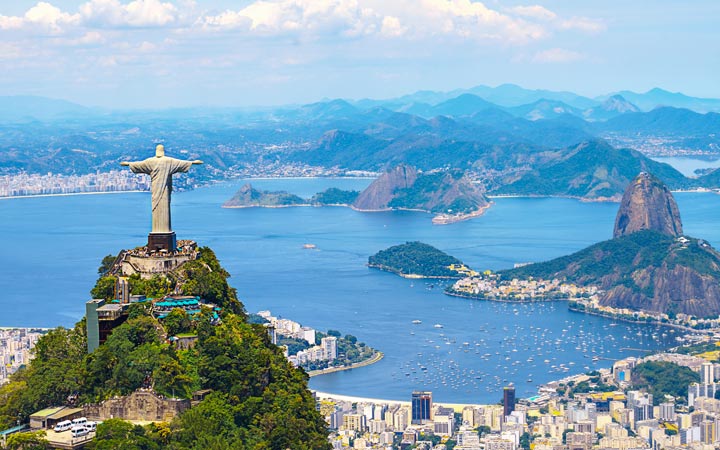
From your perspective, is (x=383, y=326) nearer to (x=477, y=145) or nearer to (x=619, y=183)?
(x=619, y=183)

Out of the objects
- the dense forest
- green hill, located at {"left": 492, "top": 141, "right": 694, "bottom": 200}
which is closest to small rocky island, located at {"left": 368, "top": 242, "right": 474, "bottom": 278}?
the dense forest

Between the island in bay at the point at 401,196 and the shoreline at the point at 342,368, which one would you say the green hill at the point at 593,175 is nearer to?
the island in bay at the point at 401,196

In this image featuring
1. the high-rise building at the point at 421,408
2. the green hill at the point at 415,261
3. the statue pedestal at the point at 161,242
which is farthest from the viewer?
the green hill at the point at 415,261

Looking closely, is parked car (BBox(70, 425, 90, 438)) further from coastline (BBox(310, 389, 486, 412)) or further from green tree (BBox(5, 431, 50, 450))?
coastline (BBox(310, 389, 486, 412))

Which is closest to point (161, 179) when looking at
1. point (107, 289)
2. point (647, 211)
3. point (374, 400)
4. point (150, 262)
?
point (150, 262)

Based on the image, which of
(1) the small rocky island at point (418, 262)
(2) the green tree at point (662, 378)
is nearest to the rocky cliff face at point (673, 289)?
(1) the small rocky island at point (418, 262)

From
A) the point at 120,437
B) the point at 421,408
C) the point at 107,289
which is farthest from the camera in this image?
the point at 421,408

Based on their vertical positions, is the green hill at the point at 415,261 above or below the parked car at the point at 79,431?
below

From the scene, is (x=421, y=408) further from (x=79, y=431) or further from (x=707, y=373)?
(x=79, y=431)
